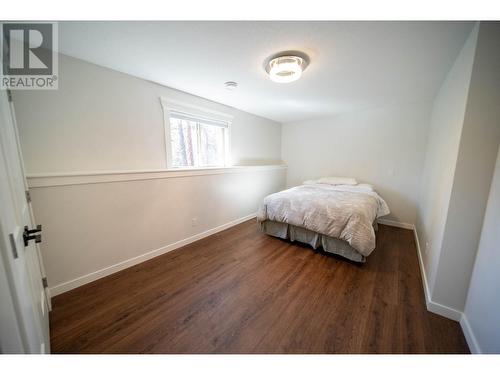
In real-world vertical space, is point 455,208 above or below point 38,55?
below

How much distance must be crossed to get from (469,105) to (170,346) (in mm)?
2685

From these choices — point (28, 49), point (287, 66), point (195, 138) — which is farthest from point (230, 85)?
point (28, 49)

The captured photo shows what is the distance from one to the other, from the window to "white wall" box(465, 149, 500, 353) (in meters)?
3.00

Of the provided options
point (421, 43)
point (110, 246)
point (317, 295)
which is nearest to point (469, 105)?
point (421, 43)

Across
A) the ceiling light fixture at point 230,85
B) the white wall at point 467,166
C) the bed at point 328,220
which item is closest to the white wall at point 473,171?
the white wall at point 467,166

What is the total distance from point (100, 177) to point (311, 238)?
2.66 m

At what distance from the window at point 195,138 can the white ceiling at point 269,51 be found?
0.38m

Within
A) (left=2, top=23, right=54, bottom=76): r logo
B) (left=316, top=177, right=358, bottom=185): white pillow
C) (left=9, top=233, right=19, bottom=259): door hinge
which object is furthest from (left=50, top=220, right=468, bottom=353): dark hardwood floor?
(left=2, top=23, right=54, bottom=76): r logo

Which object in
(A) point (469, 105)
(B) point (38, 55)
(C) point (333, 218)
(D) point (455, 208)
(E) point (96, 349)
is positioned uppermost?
(B) point (38, 55)

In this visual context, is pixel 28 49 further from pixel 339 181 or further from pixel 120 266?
pixel 339 181

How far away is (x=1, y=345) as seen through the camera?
24.5 inches

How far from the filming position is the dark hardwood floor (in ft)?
3.99

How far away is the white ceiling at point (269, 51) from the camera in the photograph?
1261mm
